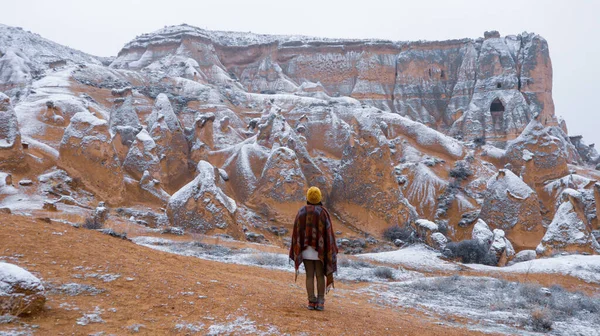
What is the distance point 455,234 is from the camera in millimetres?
26266

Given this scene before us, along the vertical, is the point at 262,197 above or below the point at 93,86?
below

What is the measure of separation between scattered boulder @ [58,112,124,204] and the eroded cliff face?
3201cm

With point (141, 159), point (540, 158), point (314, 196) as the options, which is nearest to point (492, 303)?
point (314, 196)

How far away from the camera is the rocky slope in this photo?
1778 centimetres

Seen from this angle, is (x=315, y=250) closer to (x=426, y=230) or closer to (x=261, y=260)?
(x=261, y=260)

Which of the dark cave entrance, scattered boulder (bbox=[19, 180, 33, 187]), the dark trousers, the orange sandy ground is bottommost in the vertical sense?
scattered boulder (bbox=[19, 180, 33, 187])

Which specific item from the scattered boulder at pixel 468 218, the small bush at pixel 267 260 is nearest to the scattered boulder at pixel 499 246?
the small bush at pixel 267 260

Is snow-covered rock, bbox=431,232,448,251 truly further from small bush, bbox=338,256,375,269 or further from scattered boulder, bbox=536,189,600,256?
small bush, bbox=338,256,375,269

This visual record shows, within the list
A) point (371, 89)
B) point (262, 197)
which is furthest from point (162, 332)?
point (371, 89)

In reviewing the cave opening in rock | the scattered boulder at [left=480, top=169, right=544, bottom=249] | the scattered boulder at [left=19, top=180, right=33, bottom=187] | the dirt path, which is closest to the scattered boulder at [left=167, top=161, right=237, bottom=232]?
the scattered boulder at [left=19, top=180, right=33, bottom=187]

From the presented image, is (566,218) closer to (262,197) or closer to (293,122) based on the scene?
(262,197)

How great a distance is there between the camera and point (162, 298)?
211 inches

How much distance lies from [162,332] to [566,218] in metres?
16.6

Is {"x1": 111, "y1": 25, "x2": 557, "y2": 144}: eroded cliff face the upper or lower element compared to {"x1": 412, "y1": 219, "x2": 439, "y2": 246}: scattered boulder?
upper
